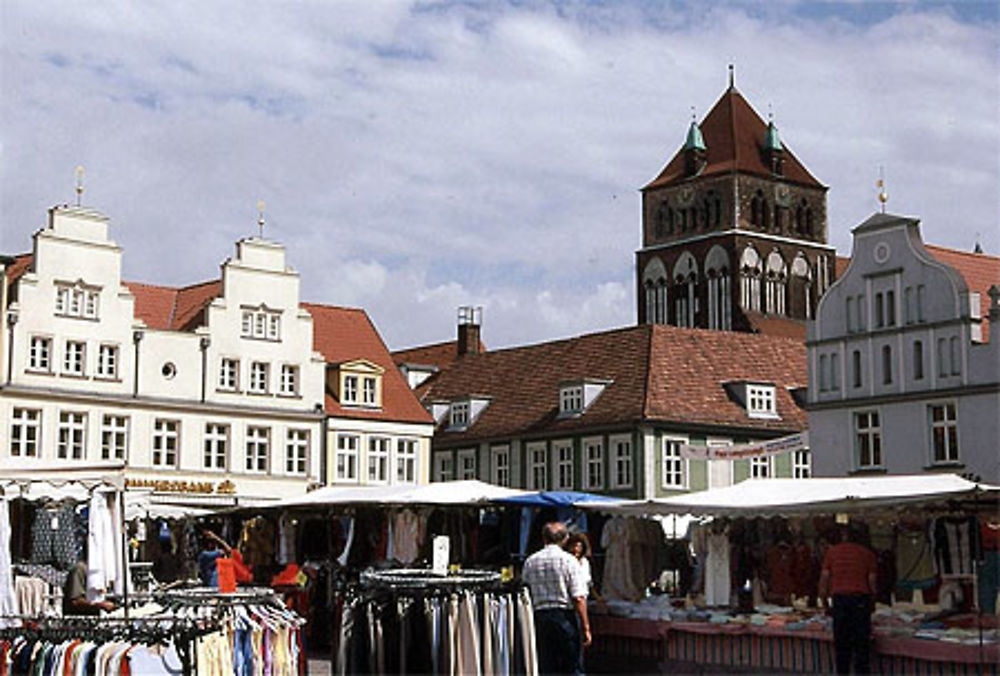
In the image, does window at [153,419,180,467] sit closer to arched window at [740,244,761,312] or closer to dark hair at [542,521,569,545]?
dark hair at [542,521,569,545]

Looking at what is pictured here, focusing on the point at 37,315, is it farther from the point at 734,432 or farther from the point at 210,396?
the point at 734,432

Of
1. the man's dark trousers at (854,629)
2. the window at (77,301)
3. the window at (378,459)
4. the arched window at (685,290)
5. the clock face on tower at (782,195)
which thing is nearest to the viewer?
the man's dark trousers at (854,629)

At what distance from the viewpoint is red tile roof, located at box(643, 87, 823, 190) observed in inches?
3506

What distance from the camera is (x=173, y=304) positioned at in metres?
42.3

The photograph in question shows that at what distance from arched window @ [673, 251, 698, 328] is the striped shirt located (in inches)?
2983

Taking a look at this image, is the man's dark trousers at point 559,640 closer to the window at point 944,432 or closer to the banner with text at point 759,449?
the banner with text at point 759,449

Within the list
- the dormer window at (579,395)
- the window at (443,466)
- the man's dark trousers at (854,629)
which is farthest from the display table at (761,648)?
the window at (443,466)

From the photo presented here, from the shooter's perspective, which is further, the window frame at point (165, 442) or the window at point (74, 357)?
the window frame at point (165, 442)

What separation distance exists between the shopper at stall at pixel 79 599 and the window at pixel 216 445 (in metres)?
25.4

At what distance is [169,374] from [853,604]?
90.0ft

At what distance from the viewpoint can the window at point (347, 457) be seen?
41.8 metres

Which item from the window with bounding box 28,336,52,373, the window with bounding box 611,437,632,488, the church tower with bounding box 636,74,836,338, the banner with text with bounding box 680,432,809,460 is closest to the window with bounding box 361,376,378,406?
the window with bounding box 611,437,632,488

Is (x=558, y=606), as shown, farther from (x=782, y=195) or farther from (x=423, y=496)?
(x=782, y=195)

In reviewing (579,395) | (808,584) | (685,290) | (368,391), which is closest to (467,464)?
(579,395)
